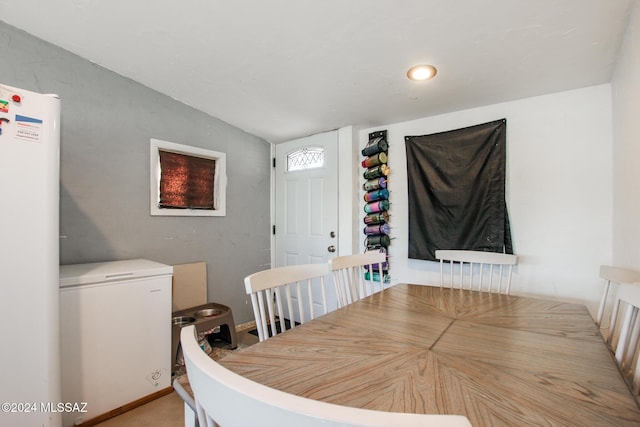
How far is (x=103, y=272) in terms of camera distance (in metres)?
1.77

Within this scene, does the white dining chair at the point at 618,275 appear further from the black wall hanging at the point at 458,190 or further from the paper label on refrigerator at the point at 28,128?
the paper label on refrigerator at the point at 28,128

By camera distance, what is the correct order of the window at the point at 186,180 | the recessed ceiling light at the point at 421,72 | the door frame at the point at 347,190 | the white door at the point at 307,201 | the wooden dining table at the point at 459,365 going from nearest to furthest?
the wooden dining table at the point at 459,365 → the recessed ceiling light at the point at 421,72 → the window at the point at 186,180 → the door frame at the point at 347,190 → the white door at the point at 307,201

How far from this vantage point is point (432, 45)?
1.66 metres

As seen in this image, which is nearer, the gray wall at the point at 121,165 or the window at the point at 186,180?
the gray wall at the point at 121,165

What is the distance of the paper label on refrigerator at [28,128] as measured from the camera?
131 cm

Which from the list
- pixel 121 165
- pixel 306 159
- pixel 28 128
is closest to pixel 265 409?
pixel 28 128

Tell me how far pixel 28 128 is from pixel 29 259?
1.95ft

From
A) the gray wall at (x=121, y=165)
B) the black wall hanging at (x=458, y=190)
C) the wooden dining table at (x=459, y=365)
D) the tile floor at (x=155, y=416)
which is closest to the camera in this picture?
the wooden dining table at (x=459, y=365)

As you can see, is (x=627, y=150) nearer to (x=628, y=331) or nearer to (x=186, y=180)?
(x=628, y=331)

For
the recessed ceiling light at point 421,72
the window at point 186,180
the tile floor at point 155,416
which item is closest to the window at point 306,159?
the window at point 186,180

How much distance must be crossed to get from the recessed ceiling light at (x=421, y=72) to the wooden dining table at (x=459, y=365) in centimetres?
148

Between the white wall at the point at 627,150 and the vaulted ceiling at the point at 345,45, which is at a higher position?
the vaulted ceiling at the point at 345,45

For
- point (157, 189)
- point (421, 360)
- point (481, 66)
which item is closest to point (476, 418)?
point (421, 360)

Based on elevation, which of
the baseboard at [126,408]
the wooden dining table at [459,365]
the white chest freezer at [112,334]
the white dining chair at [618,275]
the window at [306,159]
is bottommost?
the baseboard at [126,408]
